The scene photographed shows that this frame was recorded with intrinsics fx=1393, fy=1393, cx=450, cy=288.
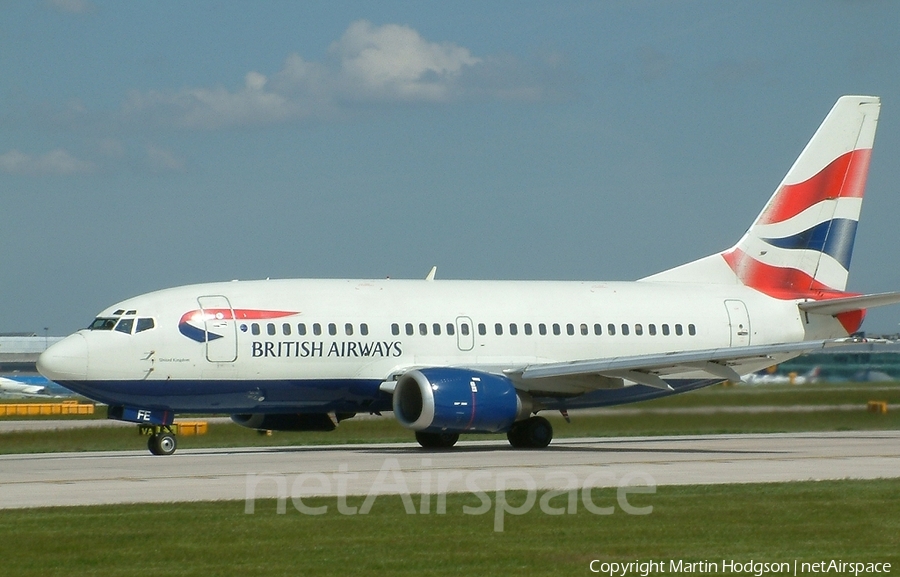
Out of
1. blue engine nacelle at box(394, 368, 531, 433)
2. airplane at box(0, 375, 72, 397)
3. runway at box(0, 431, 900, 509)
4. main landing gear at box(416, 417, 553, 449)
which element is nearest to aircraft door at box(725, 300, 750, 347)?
runway at box(0, 431, 900, 509)

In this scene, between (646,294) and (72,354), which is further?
(646,294)

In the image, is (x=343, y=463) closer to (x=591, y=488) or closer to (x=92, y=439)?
(x=591, y=488)

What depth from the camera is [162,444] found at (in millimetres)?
29938

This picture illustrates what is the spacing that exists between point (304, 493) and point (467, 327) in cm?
1378

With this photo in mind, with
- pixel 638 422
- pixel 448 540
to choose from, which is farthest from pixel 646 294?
pixel 448 540

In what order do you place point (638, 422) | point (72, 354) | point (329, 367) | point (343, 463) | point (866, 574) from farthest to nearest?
point (638, 422)
point (329, 367)
point (72, 354)
point (343, 463)
point (866, 574)

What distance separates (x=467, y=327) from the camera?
33500 mm

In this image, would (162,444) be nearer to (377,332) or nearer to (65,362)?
(65,362)

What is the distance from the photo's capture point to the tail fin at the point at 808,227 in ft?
126

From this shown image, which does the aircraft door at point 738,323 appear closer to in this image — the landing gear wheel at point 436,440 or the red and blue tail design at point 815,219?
the red and blue tail design at point 815,219

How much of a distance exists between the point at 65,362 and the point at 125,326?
5.24 feet

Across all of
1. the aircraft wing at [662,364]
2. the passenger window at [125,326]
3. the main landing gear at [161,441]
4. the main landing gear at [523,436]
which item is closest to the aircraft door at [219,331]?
the passenger window at [125,326]

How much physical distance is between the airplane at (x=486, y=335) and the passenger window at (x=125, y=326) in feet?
0.14

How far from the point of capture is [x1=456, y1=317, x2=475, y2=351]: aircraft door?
33281 millimetres
